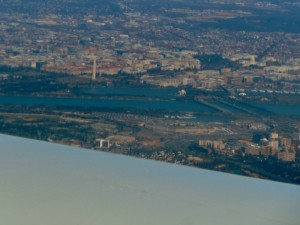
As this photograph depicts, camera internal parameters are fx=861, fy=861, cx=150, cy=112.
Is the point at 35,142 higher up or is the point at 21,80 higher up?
the point at 35,142

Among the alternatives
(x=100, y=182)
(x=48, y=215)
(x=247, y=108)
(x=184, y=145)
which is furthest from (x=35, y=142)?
(x=247, y=108)

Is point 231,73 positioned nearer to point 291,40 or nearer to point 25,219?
point 291,40

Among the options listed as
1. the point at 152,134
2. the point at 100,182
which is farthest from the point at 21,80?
the point at 100,182

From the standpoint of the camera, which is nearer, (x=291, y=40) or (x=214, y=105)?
(x=214, y=105)

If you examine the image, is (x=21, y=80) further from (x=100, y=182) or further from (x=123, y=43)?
(x=100, y=182)

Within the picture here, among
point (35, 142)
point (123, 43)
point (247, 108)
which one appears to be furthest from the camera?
point (123, 43)

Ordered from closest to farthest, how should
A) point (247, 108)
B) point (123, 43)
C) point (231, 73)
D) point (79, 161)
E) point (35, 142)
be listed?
point (79, 161) → point (35, 142) → point (247, 108) → point (231, 73) → point (123, 43)
